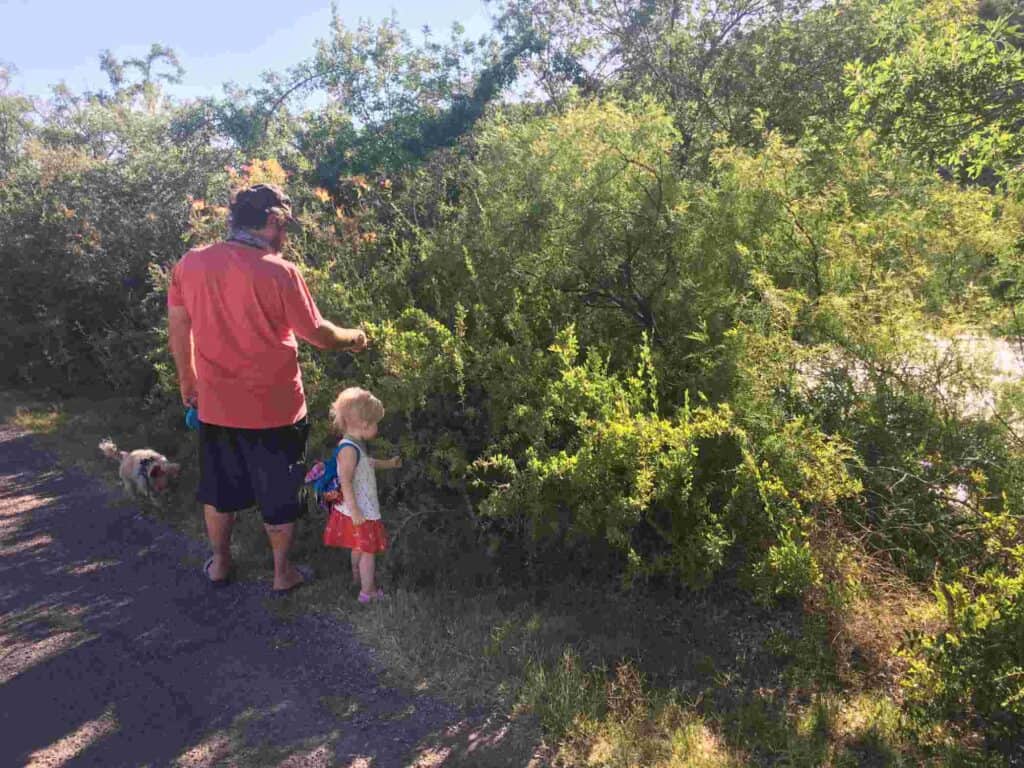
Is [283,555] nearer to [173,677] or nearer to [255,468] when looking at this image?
[255,468]

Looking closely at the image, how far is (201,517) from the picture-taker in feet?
16.5

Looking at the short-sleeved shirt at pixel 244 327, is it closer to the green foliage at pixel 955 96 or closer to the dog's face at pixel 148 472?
the dog's face at pixel 148 472

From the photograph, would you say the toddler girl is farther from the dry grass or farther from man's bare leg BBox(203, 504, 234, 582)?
the dry grass

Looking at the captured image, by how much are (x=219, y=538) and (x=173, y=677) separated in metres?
0.90

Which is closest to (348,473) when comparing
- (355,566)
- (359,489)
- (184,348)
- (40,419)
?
(359,489)

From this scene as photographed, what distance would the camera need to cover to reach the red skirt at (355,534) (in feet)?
12.0

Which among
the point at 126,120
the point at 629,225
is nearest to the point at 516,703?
the point at 629,225

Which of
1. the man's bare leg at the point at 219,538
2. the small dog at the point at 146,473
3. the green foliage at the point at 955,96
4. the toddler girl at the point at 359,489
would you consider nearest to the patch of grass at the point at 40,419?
the small dog at the point at 146,473

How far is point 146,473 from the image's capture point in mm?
5273

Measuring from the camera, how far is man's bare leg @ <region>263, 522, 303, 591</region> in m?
3.77

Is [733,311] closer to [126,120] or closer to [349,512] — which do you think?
[349,512]

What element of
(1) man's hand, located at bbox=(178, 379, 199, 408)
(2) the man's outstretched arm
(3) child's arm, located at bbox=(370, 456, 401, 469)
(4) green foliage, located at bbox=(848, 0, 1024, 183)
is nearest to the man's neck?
(2) the man's outstretched arm

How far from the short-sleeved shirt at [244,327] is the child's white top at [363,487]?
15.0 inches

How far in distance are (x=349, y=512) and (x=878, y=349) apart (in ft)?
8.88
